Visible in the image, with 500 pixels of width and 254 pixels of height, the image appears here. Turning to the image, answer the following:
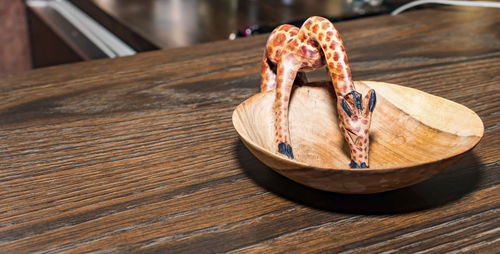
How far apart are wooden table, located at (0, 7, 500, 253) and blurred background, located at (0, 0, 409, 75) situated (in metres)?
0.45

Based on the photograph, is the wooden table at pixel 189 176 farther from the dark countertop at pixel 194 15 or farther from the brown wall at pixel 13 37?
the brown wall at pixel 13 37

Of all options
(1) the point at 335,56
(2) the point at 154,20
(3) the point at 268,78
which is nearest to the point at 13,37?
(2) the point at 154,20

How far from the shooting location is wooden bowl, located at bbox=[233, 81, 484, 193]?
0.51 metres

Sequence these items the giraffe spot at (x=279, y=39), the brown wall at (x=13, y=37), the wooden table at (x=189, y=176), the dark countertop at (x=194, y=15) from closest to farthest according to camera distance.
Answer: the wooden table at (x=189, y=176) < the giraffe spot at (x=279, y=39) < the dark countertop at (x=194, y=15) < the brown wall at (x=13, y=37)

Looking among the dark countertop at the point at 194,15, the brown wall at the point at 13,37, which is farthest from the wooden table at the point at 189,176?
the brown wall at the point at 13,37

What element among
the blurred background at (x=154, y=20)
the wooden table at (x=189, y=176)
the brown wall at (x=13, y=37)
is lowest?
the brown wall at (x=13, y=37)

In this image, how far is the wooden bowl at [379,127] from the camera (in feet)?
1.67

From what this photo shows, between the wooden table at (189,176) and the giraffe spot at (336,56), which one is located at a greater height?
the giraffe spot at (336,56)

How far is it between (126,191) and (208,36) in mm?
1039

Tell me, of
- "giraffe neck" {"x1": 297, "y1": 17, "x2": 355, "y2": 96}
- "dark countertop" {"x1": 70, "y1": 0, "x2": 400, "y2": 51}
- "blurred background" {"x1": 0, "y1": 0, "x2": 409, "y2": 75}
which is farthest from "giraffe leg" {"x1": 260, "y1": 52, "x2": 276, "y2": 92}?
"dark countertop" {"x1": 70, "y1": 0, "x2": 400, "y2": 51}

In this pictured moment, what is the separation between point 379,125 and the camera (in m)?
0.56

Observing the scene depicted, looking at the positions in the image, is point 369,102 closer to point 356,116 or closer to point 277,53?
point 356,116

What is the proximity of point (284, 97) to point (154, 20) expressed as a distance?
1201 mm

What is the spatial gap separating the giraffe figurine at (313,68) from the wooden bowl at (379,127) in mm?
25
